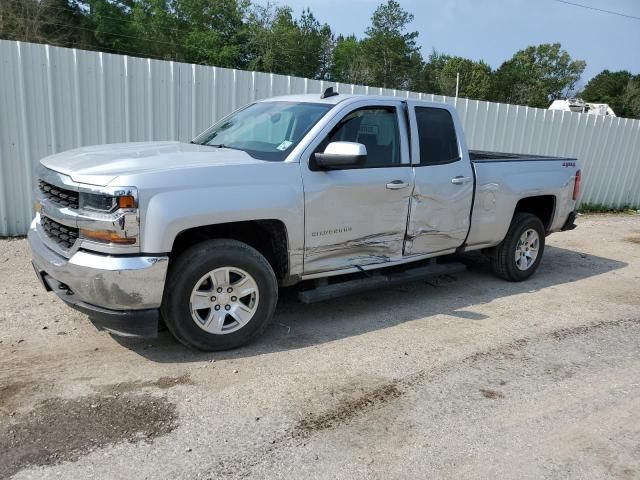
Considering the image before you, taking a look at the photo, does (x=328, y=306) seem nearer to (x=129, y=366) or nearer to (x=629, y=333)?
(x=129, y=366)

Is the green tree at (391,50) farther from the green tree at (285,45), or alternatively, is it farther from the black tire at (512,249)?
the black tire at (512,249)

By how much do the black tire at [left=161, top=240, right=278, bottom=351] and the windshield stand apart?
2.67 ft

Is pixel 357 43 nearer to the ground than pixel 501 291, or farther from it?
farther from it

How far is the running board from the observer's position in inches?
182

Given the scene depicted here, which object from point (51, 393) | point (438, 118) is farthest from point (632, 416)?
point (51, 393)

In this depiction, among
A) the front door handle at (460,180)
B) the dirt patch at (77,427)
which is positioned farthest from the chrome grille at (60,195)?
the front door handle at (460,180)

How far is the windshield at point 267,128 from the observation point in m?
4.45

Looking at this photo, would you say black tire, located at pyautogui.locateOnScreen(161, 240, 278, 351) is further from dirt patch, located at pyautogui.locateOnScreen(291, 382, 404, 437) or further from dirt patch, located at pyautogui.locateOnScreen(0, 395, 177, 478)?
dirt patch, located at pyautogui.locateOnScreen(291, 382, 404, 437)

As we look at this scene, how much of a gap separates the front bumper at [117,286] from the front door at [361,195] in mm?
1301

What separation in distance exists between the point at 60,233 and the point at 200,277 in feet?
3.51

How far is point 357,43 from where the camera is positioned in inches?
2852

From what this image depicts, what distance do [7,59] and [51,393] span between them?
16.5ft

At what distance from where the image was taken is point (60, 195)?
3.88m

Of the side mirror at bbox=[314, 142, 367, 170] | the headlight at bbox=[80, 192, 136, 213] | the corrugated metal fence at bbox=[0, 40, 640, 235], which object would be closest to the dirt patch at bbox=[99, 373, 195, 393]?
the headlight at bbox=[80, 192, 136, 213]
